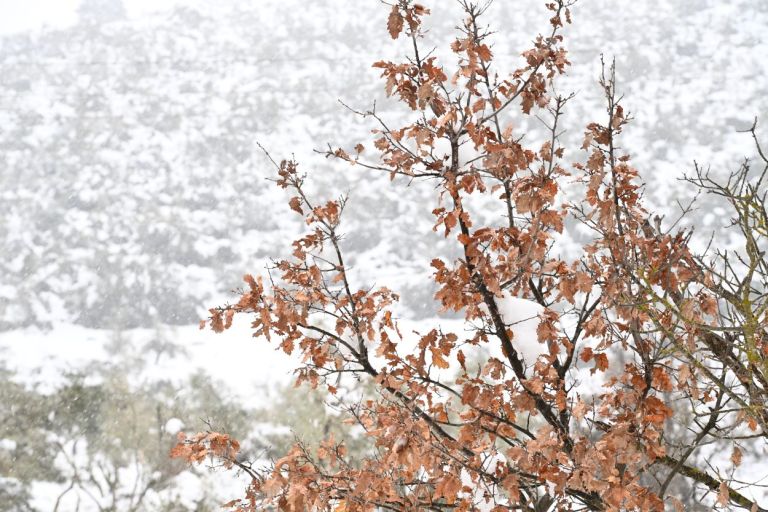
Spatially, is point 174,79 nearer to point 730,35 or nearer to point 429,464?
point 730,35

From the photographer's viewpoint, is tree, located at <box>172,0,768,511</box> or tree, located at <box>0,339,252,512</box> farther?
tree, located at <box>0,339,252,512</box>

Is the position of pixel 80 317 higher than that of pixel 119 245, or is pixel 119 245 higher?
pixel 119 245

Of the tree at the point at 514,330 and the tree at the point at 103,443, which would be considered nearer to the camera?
the tree at the point at 514,330

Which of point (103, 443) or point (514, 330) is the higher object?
point (103, 443)

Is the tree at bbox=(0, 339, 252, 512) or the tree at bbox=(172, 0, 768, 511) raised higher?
the tree at bbox=(0, 339, 252, 512)

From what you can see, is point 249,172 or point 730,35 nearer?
point 249,172

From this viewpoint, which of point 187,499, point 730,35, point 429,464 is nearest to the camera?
point 429,464

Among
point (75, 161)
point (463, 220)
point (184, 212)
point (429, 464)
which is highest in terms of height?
point (75, 161)

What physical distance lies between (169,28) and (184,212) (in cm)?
1471

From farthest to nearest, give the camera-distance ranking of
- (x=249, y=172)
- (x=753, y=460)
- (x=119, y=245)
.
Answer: (x=249, y=172) → (x=119, y=245) → (x=753, y=460)

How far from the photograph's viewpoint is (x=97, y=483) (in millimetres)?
10961

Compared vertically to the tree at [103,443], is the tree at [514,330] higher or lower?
lower

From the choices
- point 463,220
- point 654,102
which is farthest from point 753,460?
point 654,102

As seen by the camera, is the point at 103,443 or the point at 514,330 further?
the point at 103,443
